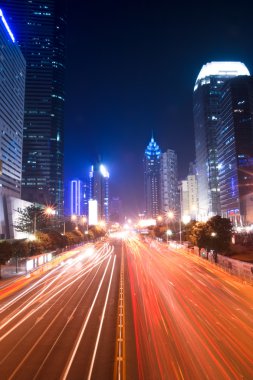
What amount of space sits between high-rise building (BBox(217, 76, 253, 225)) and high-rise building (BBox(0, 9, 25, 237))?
11540 centimetres

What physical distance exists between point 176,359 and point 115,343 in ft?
13.5

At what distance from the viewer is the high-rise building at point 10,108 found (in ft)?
443

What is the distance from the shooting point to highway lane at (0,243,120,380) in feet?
49.1

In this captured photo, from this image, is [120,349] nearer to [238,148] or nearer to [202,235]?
[202,235]

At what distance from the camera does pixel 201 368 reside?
14.6m

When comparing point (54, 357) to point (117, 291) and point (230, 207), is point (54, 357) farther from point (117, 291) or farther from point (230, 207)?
point (230, 207)

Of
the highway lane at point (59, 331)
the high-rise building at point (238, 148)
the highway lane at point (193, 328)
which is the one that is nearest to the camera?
the highway lane at point (193, 328)

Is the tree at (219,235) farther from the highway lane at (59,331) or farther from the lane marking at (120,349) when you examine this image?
the lane marking at (120,349)

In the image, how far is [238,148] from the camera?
16775 cm

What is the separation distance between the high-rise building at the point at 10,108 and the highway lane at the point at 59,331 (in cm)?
10440

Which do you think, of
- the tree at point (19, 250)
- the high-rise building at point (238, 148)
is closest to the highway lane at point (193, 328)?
the tree at point (19, 250)

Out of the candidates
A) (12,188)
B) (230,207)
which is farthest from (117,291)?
(230,207)

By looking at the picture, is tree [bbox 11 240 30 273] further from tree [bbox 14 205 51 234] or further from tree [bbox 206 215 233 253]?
tree [bbox 206 215 233 253]

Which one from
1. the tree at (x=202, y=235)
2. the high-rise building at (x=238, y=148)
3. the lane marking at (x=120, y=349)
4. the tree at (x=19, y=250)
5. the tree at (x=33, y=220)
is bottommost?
the lane marking at (x=120, y=349)
